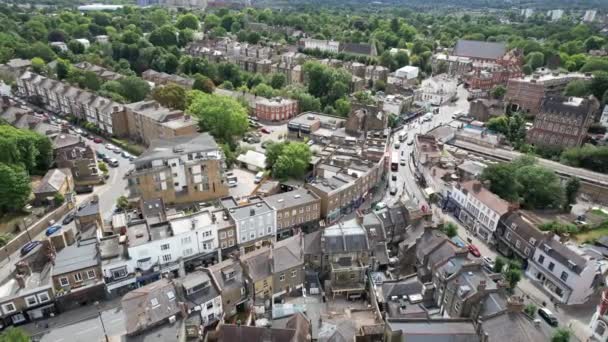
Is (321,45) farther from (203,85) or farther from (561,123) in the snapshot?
(561,123)

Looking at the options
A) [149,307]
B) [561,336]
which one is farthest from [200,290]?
[561,336]

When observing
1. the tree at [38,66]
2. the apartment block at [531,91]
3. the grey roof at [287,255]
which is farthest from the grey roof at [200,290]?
the tree at [38,66]

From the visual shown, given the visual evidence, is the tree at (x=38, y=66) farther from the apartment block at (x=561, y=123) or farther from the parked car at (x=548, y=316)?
the apartment block at (x=561, y=123)

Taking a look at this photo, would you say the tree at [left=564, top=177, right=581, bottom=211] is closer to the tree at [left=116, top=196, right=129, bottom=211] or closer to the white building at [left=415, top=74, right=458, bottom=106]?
the white building at [left=415, top=74, right=458, bottom=106]

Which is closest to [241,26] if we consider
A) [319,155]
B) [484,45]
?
[484,45]

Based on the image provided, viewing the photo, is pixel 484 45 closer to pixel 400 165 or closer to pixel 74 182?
pixel 400 165

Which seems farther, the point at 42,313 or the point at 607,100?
the point at 607,100

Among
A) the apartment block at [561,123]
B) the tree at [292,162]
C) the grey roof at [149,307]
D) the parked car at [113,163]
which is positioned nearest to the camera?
the grey roof at [149,307]
